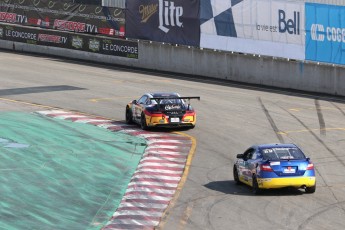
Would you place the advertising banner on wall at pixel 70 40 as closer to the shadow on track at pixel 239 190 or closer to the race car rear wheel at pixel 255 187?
the shadow on track at pixel 239 190

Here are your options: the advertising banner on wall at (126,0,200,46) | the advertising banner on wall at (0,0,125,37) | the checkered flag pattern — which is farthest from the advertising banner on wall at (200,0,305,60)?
the advertising banner on wall at (0,0,125,37)

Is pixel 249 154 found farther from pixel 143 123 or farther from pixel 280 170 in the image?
pixel 143 123

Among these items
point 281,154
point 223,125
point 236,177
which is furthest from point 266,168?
point 223,125

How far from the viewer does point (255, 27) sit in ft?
156

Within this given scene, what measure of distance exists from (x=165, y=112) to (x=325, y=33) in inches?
545

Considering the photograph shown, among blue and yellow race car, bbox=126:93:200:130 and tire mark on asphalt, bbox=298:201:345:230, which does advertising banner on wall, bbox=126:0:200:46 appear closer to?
blue and yellow race car, bbox=126:93:200:130

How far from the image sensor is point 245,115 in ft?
122

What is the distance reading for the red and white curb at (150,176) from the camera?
21141mm

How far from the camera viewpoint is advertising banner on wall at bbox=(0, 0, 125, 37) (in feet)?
184

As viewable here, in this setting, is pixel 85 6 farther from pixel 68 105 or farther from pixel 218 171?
pixel 218 171

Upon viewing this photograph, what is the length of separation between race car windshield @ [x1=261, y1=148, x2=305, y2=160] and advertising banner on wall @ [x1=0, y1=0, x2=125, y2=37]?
32.0m

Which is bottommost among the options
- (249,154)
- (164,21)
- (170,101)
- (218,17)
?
(249,154)

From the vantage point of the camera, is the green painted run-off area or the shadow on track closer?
the green painted run-off area

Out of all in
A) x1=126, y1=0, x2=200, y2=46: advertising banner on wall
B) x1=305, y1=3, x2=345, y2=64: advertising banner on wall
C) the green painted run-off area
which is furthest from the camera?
x1=126, y1=0, x2=200, y2=46: advertising banner on wall
